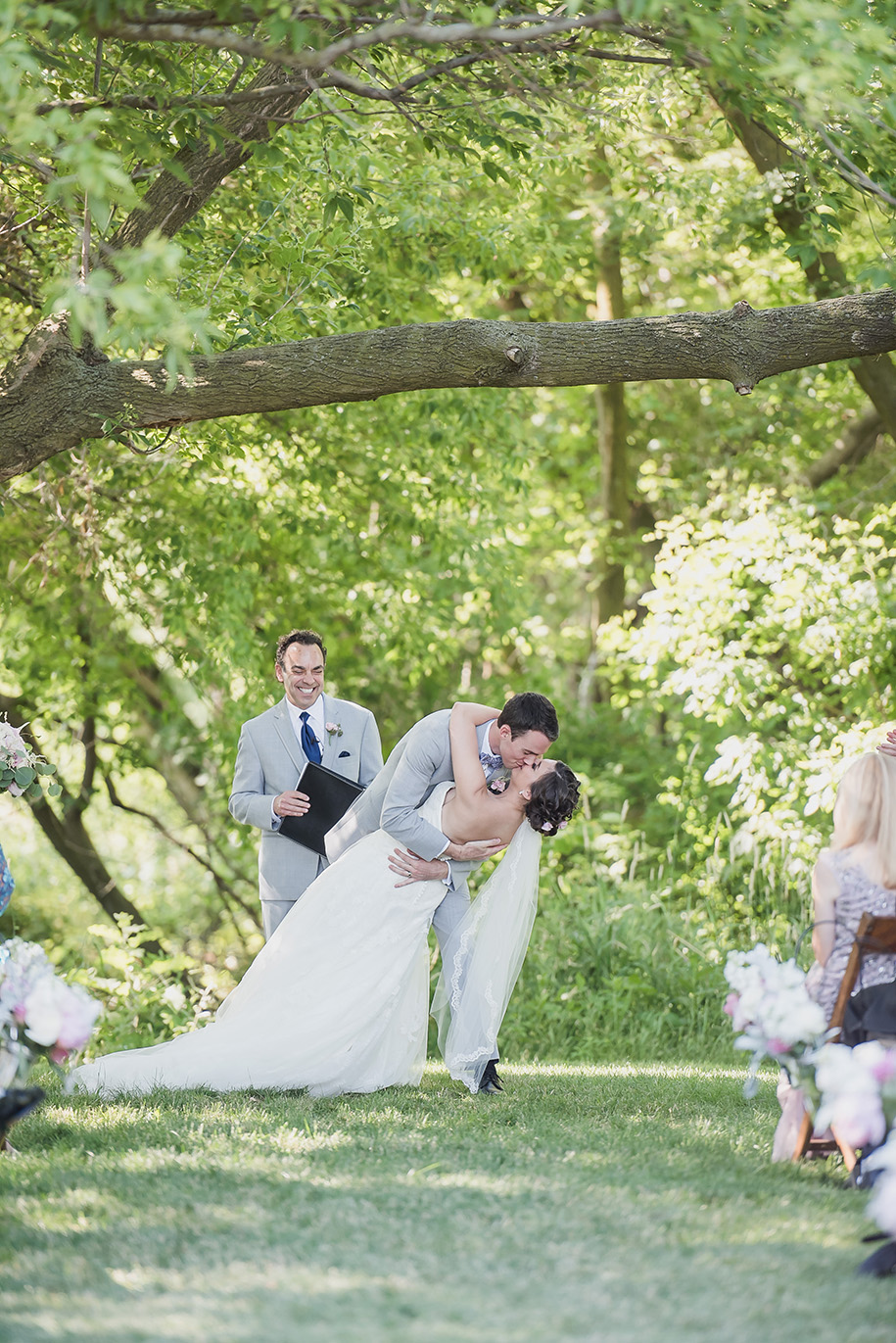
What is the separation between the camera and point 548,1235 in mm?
3598

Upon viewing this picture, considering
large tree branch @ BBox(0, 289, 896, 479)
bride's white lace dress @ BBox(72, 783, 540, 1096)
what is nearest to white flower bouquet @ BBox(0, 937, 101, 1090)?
bride's white lace dress @ BBox(72, 783, 540, 1096)

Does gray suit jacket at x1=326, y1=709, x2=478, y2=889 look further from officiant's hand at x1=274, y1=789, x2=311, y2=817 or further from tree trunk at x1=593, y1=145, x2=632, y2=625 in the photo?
tree trunk at x1=593, y1=145, x2=632, y2=625

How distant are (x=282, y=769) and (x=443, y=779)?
3.46 feet

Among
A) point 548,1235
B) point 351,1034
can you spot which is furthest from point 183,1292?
point 351,1034

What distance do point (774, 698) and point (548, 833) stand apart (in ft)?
15.7

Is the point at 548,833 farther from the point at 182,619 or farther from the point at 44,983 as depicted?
the point at 182,619

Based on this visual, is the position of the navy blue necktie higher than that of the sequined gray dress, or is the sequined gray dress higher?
the navy blue necktie

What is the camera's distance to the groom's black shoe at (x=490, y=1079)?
5793 millimetres

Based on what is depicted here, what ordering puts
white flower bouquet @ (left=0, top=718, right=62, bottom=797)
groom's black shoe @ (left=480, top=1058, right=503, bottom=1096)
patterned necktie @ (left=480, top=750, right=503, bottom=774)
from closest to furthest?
patterned necktie @ (left=480, top=750, right=503, bottom=774) < groom's black shoe @ (left=480, top=1058, right=503, bottom=1096) < white flower bouquet @ (left=0, top=718, right=62, bottom=797)

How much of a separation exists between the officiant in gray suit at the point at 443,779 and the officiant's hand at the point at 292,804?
398 mm

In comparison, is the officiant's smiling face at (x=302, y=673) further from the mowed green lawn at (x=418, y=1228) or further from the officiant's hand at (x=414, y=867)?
the mowed green lawn at (x=418, y=1228)

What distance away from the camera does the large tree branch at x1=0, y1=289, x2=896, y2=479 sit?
5457mm

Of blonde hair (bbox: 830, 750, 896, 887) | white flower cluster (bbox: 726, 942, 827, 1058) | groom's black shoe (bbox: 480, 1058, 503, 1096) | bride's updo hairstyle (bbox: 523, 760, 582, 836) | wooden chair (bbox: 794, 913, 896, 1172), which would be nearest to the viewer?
white flower cluster (bbox: 726, 942, 827, 1058)

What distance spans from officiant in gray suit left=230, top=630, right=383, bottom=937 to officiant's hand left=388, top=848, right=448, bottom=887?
759 mm
